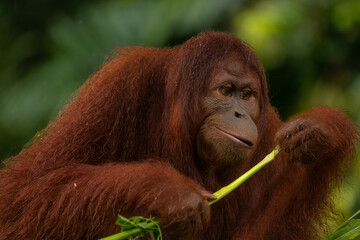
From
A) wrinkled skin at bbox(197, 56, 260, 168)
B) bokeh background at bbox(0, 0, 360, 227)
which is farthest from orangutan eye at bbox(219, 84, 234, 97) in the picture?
bokeh background at bbox(0, 0, 360, 227)

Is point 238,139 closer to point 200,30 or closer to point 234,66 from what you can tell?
point 234,66

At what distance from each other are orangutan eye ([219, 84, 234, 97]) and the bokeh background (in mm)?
1729

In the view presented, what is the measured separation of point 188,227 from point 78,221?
69 cm

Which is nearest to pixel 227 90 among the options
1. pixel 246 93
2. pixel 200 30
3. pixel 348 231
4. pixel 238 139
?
pixel 246 93

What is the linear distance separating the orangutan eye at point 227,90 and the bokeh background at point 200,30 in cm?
173

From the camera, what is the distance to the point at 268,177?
4656 mm

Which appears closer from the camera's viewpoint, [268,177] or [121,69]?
[121,69]

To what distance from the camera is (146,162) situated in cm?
394

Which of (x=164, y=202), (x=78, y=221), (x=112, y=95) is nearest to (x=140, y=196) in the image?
(x=164, y=202)

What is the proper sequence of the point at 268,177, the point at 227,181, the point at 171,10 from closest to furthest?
the point at 227,181
the point at 268,177
the point at 171,10

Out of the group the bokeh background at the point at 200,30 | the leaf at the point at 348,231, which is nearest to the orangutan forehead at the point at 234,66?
the leaf at the point at 348,231

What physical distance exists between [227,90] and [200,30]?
76.3 inches

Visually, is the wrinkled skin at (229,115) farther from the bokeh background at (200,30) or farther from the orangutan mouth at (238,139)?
the bokeh background at (200,30)

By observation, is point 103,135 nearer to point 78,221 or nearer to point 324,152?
point 78,221
